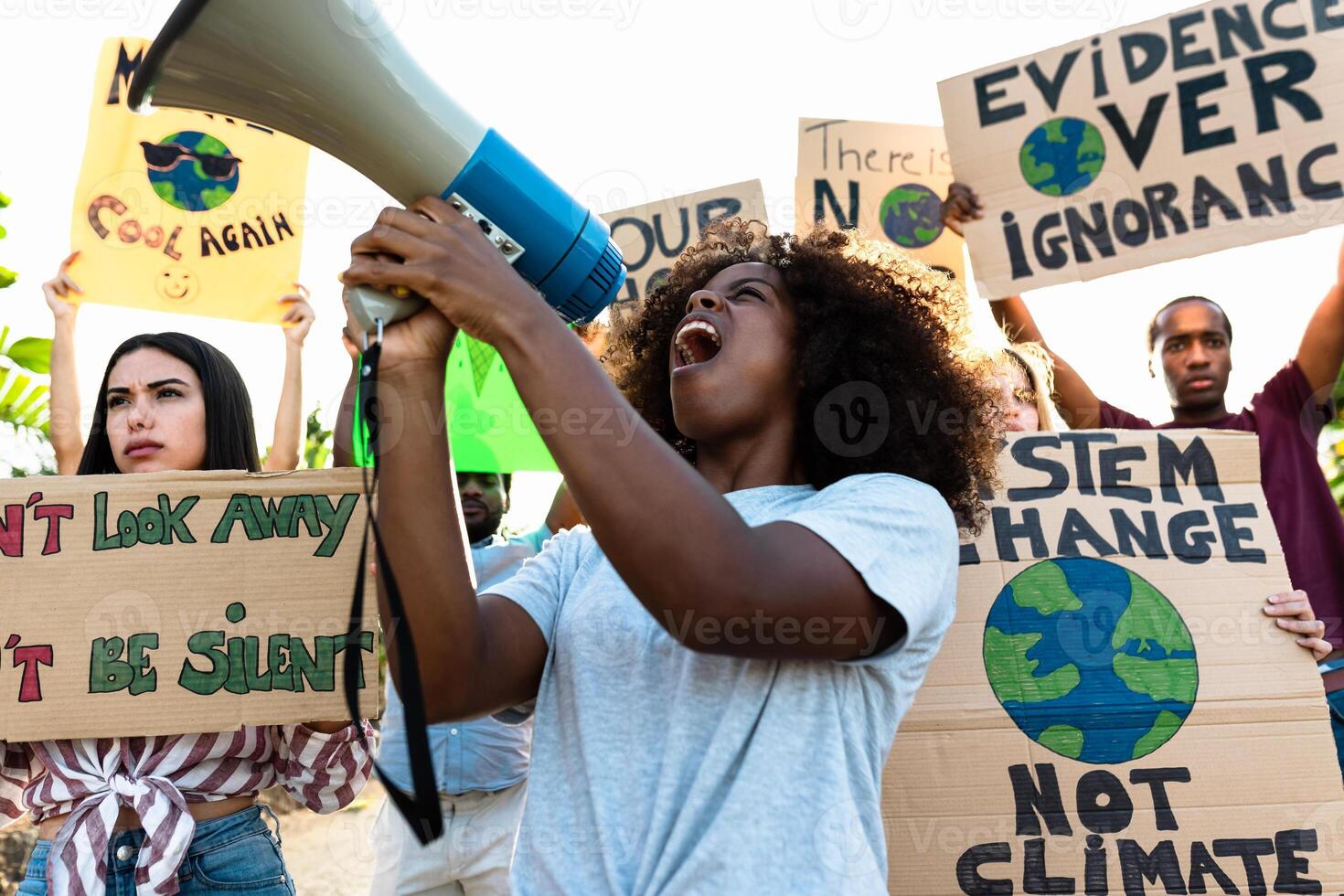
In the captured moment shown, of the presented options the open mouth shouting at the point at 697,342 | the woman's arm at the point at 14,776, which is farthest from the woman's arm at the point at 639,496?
the woman's arm at the point at 14,776

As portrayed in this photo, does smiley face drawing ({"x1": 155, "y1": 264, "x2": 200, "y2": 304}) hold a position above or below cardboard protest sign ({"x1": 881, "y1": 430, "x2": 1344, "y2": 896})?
above

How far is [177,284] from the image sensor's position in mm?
3162

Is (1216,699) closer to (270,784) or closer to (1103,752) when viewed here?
(1103,752)

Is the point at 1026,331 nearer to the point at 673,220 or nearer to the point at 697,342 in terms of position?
the point at 673,220

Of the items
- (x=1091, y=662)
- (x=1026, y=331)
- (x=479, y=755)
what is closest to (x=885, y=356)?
(x=1091, y=662)

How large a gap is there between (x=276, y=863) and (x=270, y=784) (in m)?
0.15

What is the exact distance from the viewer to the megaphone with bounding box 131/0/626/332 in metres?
1.23

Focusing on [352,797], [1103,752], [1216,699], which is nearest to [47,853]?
[352,797]

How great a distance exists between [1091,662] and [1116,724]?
12 cm

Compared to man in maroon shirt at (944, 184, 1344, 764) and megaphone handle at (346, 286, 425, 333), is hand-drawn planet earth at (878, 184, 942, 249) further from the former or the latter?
megaphone handle at (346, 286, 425, 333)

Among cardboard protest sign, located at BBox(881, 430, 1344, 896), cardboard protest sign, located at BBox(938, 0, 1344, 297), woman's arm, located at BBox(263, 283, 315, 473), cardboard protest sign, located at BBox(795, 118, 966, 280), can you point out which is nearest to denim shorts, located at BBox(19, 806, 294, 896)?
woman's arm, located at BBox(263, 283, 315, 473)

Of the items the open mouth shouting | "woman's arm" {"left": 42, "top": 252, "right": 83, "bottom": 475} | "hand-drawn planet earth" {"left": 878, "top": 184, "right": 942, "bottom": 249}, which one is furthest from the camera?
"hand-drawn planet earth" {"left": 878, "top": 184, "right": 942, "bottom": 249}

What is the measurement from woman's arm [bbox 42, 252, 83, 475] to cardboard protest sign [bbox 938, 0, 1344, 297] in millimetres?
2518

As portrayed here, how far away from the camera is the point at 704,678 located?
48.8 inches
